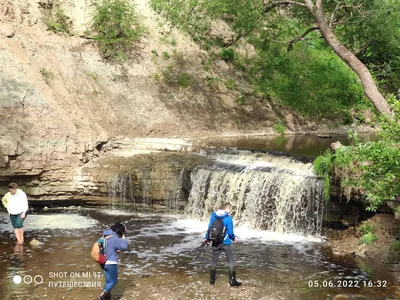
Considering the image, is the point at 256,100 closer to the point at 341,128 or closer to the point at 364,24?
the point at 341,128

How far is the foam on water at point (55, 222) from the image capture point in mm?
16375

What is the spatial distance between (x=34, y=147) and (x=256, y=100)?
13.9 metres

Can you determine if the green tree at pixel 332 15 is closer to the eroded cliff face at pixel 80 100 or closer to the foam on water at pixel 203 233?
the eroded cliff face at pixel 80 100

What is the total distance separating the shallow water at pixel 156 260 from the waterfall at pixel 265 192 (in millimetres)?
583

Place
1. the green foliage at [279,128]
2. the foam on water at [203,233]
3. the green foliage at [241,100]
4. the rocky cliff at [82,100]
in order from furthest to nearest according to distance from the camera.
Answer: the green foliage at [241,100], the green foliage at [279,128], the rocky cliff at [82,100], the foam on water at [203,233]


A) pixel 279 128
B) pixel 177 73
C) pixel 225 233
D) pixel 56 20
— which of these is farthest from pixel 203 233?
pixel 56 20

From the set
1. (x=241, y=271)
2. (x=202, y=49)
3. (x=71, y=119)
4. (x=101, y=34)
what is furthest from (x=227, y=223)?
(x=202, y=49)

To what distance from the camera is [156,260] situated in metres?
13.5

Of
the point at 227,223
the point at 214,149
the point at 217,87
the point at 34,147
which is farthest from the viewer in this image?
the point at 217,87

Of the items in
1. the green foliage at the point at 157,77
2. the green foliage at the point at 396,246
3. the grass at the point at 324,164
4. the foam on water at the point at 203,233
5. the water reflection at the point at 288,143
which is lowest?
the foam on water at the point at 203,233

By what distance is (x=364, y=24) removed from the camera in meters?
23.3

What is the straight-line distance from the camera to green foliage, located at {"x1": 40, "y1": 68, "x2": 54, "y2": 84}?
22656mm

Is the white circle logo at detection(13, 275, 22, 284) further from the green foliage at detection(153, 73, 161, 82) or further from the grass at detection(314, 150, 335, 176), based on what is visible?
the green foliage at detection(153, 73, 161, 82)

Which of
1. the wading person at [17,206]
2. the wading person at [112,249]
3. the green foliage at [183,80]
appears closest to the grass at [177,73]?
the green foliage at [183,80]
